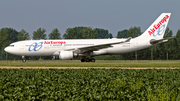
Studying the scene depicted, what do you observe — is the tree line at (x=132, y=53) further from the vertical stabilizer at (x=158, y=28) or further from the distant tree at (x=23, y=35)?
the vertical stabilizer at (x=158, y=28)

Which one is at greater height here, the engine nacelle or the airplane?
the airplane

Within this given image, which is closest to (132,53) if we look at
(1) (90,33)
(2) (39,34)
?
(1) (90,33)

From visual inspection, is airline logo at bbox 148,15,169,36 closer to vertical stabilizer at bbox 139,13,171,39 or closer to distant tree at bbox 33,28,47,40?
vertical stabilizer at bbox 139,13,171,39

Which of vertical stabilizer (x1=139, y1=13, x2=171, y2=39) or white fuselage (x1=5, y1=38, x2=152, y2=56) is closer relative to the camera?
white fuselage (x1=5, y1=38, x2=152, y2=56)

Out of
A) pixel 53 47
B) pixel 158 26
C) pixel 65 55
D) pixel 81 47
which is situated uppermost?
pixel 158 26

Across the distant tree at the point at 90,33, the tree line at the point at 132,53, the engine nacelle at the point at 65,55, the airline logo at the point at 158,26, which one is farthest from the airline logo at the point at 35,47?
the distant tree at the point at 90,33

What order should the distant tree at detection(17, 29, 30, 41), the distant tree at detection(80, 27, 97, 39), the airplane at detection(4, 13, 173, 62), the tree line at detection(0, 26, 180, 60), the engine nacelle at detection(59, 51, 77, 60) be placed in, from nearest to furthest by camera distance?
the engine nacelle at detection(59, 51, 77, 60) → the airplane at detection(4, 13, 173, 62) → the tree line at detection(0, 26, 180, 60) → the distant tree at detection(17, 29, 30, 41) → the distant tree at detection(80, 27, 97, 39)

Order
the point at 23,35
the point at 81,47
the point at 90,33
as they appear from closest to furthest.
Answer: the point at 81,47 → the point at 23,35 → the point at 90,33

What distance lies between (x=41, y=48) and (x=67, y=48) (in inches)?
145

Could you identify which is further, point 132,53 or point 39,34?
point 39,34

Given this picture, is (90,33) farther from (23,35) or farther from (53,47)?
(53,47)

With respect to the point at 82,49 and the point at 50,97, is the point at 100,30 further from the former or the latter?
the point at 50,97

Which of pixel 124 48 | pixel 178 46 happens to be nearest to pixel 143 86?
pixel 124 48

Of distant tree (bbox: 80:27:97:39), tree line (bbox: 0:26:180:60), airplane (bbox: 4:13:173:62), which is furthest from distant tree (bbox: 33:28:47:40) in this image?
airplane (bbox: 4:13:173:62)
